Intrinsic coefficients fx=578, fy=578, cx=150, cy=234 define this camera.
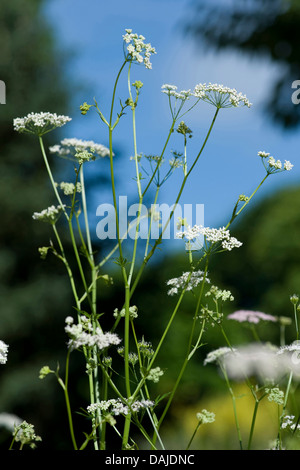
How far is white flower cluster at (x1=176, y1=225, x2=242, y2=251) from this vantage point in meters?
1.48

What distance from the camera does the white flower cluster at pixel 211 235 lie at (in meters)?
1.48

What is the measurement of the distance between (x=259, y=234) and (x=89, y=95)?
9.82 meters

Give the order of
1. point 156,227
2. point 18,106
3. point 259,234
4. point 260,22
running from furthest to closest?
point 259,234, point 260,22, point 18,106, point 156,227

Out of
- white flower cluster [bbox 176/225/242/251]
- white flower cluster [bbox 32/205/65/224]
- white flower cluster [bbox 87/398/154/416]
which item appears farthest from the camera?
white flower cluster [bbox 32/205/65/224]

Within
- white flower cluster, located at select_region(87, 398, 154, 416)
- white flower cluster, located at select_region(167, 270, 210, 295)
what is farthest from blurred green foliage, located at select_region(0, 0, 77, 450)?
white flower cluster, located at select_region(87, 398, 154, 416)

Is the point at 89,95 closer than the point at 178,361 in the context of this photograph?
No

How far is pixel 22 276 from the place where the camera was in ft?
41.2

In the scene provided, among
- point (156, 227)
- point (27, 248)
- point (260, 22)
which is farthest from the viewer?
point (260, 22)

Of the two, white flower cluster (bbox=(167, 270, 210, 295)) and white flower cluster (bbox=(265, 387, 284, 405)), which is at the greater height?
white flower cluster (bbox=(167, 270, 210, 295))

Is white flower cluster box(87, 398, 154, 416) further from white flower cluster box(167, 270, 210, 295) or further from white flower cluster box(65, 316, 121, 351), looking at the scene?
white flower cluster box(167, 270, 210, 295)

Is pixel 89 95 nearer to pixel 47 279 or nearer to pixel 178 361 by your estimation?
pixel 47 279

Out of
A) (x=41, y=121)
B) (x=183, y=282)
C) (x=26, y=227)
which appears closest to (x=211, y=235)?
(x=183, y=282)

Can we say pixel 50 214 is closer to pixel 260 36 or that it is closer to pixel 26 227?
pixel 26 227

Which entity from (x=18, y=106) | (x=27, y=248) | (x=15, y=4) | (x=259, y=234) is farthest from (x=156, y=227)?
(x=259, y=234)
